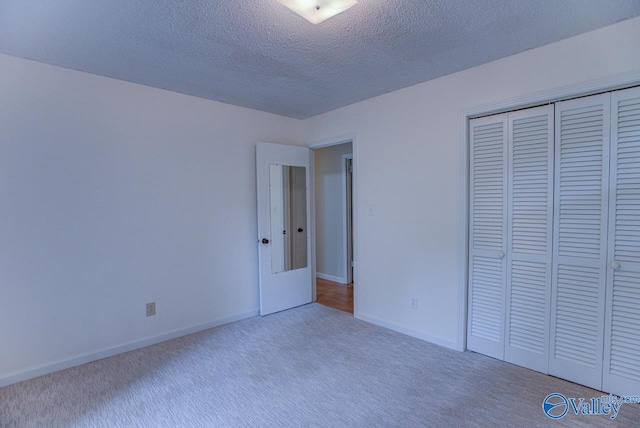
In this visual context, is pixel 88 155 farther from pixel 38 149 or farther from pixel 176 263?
pixel 176 263

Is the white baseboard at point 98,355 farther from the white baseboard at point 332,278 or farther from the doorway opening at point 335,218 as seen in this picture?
the white baseboard at point 332,278

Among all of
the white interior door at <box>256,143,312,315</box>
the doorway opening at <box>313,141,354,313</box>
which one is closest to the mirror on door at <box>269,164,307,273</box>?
the white interior door at <box>256,143,312,315</box>

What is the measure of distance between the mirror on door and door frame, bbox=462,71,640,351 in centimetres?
203

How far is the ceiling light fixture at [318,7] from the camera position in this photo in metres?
1.65

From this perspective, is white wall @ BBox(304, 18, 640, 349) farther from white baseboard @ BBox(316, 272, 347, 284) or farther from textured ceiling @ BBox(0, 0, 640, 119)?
white baseboard @ BBox(316, 272, 347, 284)

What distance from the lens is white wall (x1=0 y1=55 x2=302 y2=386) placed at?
7.63 ft

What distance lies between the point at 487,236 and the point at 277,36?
229 cm

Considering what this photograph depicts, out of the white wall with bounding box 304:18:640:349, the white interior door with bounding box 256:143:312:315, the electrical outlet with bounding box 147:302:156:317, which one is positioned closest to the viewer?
the white wall with bounding box 304:18:640:349

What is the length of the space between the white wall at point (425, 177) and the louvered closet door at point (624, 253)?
0.36 m

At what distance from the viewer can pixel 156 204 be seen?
2980 mm

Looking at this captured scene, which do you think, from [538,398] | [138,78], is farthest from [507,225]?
[138,78]

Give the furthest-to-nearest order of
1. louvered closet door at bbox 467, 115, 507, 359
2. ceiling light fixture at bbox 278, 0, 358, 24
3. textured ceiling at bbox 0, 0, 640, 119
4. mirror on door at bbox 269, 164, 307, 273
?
mirror on door at bbox 269, 164, 307, 273, louvered closet door at bbox 467, 115, 507, 359, textured ceiling at bbox 0, 0, 640, 119, ceiling light fixture at bbox 278, 0, 358, 24

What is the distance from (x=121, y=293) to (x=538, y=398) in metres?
3.40

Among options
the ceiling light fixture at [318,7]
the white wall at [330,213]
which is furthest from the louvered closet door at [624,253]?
the white wall at [330,213]
